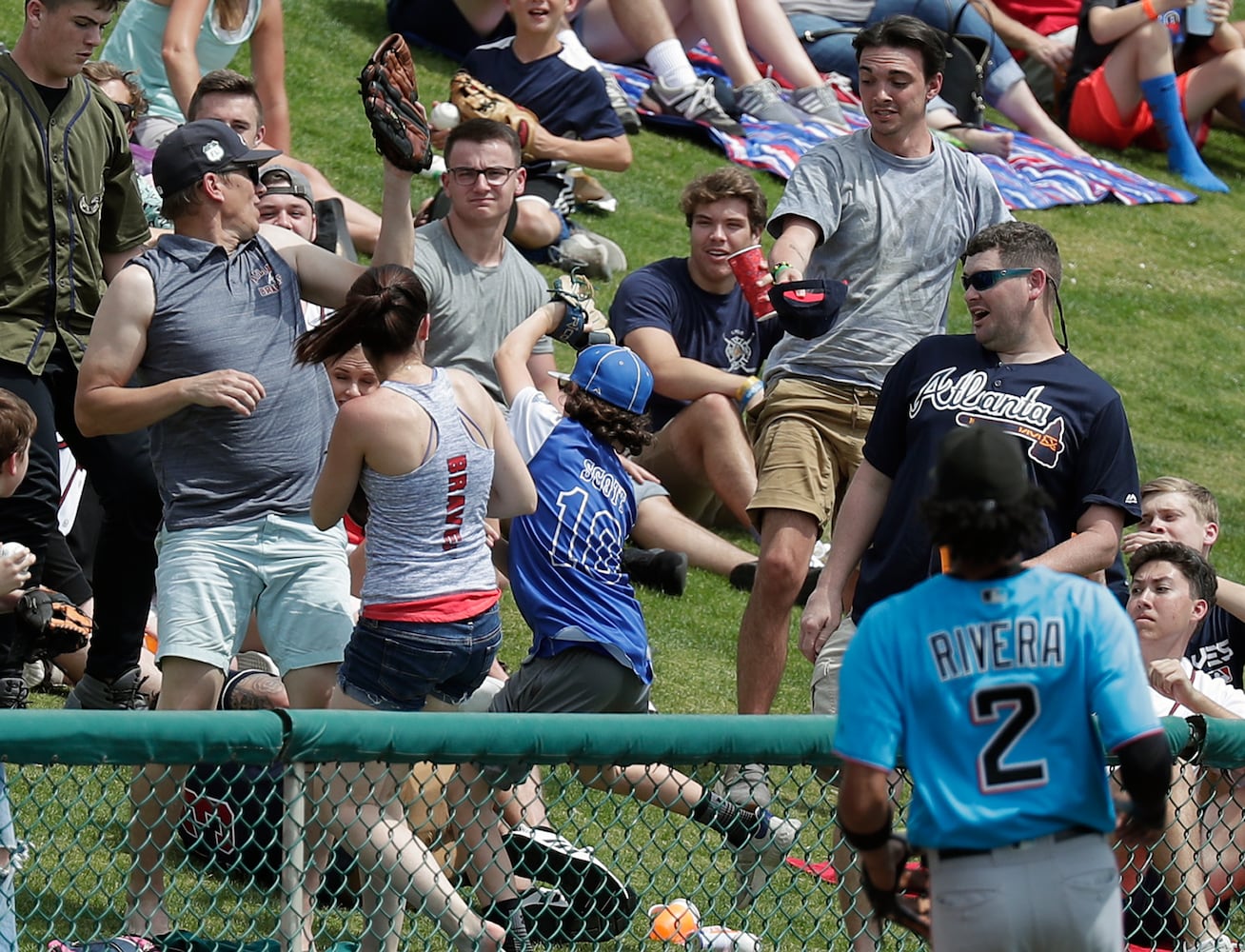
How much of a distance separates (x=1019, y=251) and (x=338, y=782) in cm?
229

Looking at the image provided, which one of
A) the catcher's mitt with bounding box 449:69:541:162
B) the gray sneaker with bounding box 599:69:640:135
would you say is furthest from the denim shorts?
the gray sneaker with bounding box 599:69:640:135

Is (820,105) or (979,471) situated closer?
(979,471)

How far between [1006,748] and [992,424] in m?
1.77

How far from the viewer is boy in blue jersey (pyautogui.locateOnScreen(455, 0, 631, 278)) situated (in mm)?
8820

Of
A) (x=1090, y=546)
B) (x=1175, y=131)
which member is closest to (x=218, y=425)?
(x=1090, y=546)

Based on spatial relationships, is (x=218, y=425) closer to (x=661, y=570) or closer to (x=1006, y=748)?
(x=661, y=570)

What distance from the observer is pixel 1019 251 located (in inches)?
185

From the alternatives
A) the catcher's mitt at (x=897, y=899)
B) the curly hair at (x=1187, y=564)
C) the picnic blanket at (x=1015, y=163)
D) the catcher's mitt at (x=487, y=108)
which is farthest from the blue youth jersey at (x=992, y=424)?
the picnic blanket at (x=1015, y=163)

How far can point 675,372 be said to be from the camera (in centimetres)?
688

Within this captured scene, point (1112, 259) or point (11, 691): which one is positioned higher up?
point (11, 691)

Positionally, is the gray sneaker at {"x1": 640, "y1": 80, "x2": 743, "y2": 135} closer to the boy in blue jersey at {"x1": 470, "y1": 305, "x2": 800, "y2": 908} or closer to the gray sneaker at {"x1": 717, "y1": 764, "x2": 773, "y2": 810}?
the boy in blue jersey at {"x1": 470, "y1": 305, "x2": 800, "y2": 908}

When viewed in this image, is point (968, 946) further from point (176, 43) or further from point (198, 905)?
point (176, 43)

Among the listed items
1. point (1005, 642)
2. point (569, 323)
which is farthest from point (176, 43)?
point (1005, 642)

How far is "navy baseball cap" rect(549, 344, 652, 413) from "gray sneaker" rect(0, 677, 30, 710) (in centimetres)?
181
